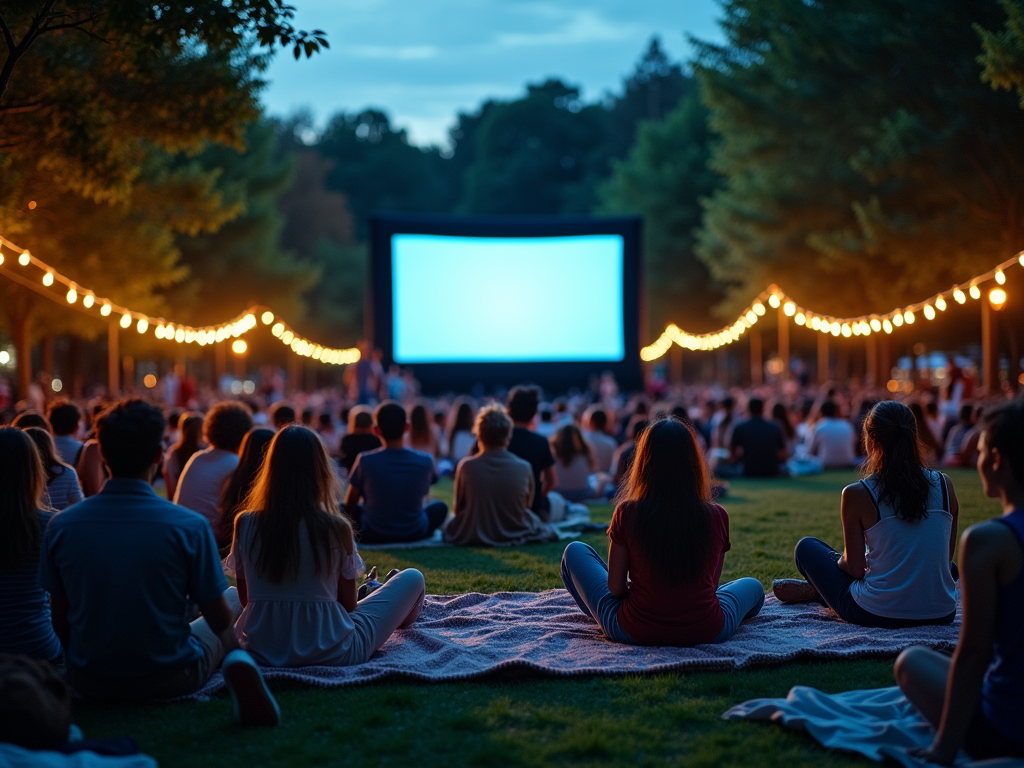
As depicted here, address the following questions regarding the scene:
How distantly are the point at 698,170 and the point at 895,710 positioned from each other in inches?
1381

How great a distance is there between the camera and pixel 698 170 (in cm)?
3669

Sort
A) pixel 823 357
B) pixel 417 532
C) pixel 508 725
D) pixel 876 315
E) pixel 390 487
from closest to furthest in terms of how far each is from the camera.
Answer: pixel 508 725 → pixel 390 487 → pixel 417 532 → pixel 876 315 → pixel 823 357

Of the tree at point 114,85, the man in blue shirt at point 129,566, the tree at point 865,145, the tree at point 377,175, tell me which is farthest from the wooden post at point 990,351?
the tree at point 377,175

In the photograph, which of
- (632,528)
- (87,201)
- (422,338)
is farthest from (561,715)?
(422,338)

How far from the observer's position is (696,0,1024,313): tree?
49.1 feet

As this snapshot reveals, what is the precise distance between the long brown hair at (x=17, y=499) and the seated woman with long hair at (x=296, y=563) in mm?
694

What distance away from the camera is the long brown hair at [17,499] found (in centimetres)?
348

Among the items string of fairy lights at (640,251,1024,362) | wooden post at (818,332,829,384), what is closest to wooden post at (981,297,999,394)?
string of fairy lights at (640,251,1024,362)

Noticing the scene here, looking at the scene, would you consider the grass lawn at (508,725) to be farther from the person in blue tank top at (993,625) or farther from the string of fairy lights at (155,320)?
the string of fairy lights at (155,320)

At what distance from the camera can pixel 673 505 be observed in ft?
12.8

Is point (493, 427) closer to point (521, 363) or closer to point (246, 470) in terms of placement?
point (246, 470)

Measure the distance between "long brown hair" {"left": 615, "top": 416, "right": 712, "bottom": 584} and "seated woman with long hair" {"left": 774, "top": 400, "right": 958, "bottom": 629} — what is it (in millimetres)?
700

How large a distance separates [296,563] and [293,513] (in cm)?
18

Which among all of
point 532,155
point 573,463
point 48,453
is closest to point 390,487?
point 48,453
